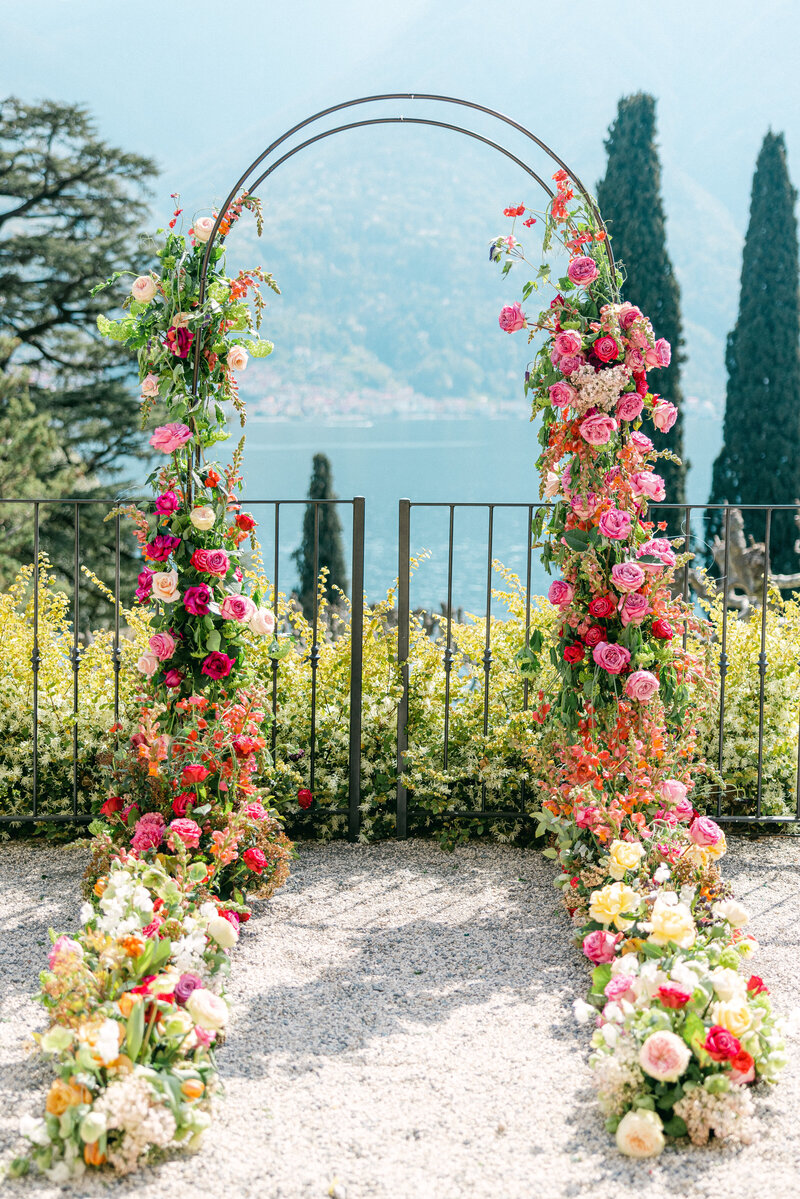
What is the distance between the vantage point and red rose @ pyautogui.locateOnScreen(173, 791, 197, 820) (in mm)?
2656

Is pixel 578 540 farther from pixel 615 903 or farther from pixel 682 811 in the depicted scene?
pixel 615 903

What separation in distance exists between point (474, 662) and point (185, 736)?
49.8 inches

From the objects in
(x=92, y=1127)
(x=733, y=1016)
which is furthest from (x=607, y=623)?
(x=92, y=1127)

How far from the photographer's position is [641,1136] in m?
1.67

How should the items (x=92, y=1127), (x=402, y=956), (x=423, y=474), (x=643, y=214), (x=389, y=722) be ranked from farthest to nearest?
(x=423, y=474), (x=643, y=214), (x=389, y=722), (x=402, y=956), (x=92, y=1127)

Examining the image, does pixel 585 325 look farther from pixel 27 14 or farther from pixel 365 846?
pixel 27 14

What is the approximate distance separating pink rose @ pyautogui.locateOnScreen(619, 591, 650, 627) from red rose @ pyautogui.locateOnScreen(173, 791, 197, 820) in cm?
132

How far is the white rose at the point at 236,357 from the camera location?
278 cm

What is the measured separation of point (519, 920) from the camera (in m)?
2.77

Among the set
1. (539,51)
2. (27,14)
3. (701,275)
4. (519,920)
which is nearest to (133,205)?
(519,920)

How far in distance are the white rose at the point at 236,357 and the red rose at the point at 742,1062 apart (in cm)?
211

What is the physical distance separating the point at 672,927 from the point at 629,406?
Answer: 143cm

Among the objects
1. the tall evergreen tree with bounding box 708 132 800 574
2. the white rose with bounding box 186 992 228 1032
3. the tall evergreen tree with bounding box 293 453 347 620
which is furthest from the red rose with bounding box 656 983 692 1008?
the tall evergreen tree with bounding box 708 132 800 574

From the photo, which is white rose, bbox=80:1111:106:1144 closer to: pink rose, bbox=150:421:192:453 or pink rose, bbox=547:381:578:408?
pink rose, bbox=150:421:192:453
